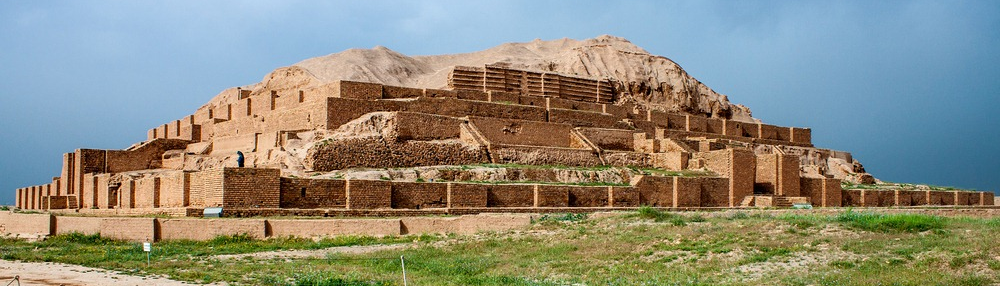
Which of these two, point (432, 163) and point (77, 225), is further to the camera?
point (432, 163)

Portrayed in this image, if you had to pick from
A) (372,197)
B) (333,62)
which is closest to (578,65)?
(333,62)

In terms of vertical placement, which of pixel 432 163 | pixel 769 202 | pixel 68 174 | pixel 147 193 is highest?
pixel 432 163

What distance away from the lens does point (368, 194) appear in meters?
21.5

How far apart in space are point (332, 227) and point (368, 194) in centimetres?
295

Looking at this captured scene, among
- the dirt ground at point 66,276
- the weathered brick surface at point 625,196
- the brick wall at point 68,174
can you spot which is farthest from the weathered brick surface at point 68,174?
the weathered brick surface at point 625,196

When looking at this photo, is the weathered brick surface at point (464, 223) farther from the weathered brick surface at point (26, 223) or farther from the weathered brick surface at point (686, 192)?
A: the weathered brick surface at point (686, 192)

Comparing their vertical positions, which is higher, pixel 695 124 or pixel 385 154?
pixel 695 124

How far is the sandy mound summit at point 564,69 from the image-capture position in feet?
124

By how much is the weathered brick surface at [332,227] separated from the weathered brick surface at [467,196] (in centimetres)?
377

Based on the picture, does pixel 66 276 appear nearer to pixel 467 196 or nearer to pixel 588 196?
pixel 467 196

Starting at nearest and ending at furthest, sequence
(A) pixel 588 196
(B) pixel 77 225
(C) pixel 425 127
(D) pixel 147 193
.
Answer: (B) pixel 77 225, (D) pixel 147 193, (A) pixel 588 196, (C) pixel 425 127

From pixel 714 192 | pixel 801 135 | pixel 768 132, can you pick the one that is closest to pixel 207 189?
Answer: pixel 714 192

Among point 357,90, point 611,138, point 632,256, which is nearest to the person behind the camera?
point 632,256

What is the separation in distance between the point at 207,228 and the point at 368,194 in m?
4.22
